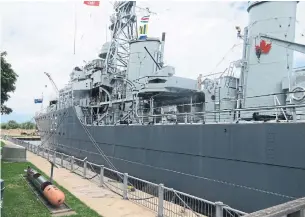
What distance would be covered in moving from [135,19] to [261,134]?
17232 mm

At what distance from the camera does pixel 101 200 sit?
31.7 ft

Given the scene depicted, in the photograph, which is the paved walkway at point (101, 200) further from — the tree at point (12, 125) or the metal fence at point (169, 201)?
the tree at point (12, 125)

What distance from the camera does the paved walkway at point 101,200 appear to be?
8336 millimetres

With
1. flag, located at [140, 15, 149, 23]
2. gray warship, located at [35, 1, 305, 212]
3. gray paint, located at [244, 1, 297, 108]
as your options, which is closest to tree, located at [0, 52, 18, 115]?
gray warship, located at [35, 1, 305, 212]

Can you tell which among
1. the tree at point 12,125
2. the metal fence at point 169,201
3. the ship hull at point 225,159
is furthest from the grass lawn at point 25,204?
the tree at point 12,125

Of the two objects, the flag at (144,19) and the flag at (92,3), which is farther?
the flag at (144,19)

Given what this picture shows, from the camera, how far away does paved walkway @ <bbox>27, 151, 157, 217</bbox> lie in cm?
834

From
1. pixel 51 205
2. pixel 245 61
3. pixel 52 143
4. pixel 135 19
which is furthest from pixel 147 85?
pixel 52 143

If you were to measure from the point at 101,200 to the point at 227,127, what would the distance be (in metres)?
4.62

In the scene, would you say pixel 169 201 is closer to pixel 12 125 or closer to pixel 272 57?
pixel 272 57

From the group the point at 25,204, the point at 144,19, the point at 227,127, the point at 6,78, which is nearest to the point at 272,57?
the point at 227,127

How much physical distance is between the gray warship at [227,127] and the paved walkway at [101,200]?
1.87 m

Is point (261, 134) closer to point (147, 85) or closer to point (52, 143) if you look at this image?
point (147, 85)

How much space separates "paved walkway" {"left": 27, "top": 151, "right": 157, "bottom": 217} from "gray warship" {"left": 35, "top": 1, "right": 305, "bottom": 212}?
6.13 feet
